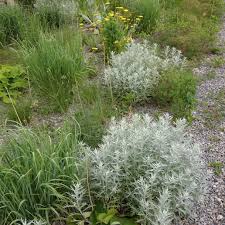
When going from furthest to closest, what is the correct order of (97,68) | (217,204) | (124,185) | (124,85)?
1. (97,68)
2. (124,85)
3. (217,204)
4. (124,185)

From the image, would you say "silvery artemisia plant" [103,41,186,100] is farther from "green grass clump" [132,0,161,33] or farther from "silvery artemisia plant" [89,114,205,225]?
"green grass clump" [132,0,161,33]

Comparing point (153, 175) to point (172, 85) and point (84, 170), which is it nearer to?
point (84, 170)

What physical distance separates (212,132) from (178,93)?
574 mm

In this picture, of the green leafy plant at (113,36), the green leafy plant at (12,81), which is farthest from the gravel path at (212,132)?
the green leafy plant at (12,81)

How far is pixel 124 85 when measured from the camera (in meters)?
4.17

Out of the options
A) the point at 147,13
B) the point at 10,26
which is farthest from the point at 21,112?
the point at 147,13

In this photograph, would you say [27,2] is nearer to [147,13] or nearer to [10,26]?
[10,26]

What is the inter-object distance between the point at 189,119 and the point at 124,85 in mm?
893

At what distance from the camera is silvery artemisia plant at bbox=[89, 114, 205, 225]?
8.12ft

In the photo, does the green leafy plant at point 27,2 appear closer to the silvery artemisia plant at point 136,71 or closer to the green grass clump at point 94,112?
the silvery artemisia plant at point 136,71

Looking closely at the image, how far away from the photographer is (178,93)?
12.7 ft

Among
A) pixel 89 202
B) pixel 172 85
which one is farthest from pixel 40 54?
pixel 89 202

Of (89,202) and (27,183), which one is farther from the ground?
(27,183)

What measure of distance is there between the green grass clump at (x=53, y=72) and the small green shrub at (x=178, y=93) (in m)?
1.05
